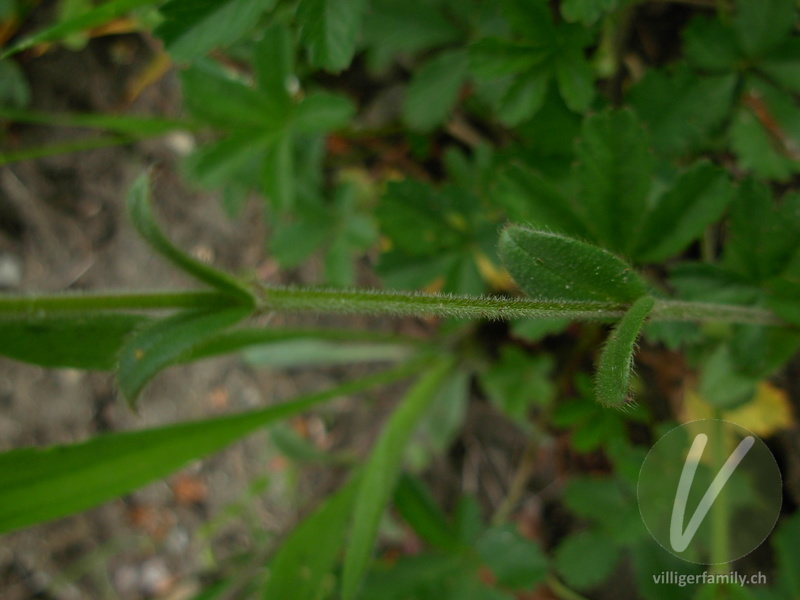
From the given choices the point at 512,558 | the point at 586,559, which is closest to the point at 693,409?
the point at 586,559

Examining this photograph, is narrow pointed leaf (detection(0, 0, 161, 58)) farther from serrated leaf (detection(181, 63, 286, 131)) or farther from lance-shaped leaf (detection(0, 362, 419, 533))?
lance-shaped leaf (detection(0, 362, 419, 533))

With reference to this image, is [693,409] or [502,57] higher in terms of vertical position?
[502,57]

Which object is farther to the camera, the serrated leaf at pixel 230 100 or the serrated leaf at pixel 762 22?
the serrated leaf at pixel 230 100

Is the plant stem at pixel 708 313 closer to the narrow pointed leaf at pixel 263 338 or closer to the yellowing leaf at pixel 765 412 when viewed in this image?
the yellowing leaf at pixel 765 412

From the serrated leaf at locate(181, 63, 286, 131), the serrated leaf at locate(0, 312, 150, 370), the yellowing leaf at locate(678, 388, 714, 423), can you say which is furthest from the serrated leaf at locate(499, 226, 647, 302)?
the serrated leaf at locate(181, 63, 286, 131)

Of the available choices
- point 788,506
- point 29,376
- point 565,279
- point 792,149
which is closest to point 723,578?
point 788,506

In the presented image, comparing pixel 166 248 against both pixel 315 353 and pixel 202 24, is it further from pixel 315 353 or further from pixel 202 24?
pixel 315 353

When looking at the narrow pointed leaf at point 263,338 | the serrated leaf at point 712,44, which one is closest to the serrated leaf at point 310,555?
the narrow pointed leaf at point 263,338
